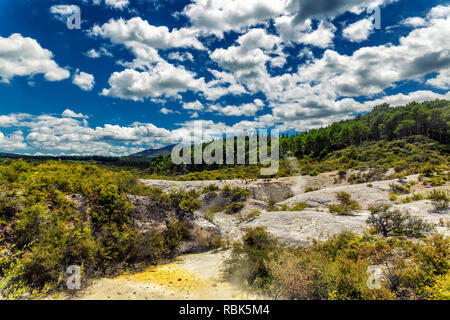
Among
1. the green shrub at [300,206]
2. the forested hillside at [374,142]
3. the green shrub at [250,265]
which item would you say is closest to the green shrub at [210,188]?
the green shrub at [300,206]

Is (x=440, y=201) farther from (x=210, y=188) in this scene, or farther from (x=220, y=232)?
(x=210, y=188)

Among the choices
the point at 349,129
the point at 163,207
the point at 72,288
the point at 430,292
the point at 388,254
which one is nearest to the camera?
the point at 430,292

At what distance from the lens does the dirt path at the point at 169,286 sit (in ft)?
22.8

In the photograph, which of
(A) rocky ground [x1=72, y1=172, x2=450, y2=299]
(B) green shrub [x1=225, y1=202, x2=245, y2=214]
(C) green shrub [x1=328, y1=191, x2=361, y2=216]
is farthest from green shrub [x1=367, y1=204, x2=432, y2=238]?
(B) green shrub [x1=225, y1=202, x2=245, y2=214]

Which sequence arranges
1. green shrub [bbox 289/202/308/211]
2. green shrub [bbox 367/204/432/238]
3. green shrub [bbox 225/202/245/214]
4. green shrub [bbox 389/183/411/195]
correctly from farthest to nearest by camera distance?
green shrub [bbox 225/202/245/214], green shrub [bbox 389/183/411/195], green shrub [bbox 289/202/308/211], green shrub [bbox 367/204/432/238]

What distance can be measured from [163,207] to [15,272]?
691 centimetres

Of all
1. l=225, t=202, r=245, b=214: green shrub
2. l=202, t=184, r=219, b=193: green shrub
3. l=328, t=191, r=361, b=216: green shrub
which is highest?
l=202, t=184, r=219, b=193: green shrub

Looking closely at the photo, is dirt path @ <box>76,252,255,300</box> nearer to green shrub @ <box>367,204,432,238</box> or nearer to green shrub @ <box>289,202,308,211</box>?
green shrub @ <box>367,204,432,238</box>

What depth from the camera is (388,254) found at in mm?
7746

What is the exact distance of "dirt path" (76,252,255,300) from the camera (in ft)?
22.8

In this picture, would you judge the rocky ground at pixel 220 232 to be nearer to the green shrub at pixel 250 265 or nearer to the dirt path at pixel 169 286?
the dirt path at pixel 169 286

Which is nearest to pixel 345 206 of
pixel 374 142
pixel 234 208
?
pixel 234 208
